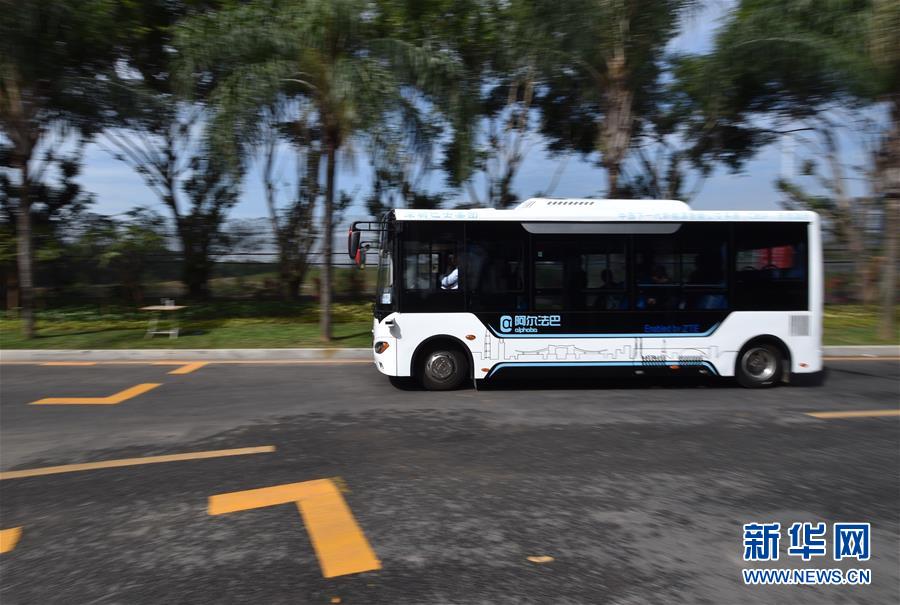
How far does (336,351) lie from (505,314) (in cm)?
461

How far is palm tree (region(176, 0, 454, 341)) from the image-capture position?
12914mm

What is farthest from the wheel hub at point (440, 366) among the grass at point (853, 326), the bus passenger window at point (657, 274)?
the grass at point (853, 326)

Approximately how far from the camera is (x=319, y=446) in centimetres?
611

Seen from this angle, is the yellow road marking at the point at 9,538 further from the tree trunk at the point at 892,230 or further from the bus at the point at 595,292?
the tree trunk at the point at 892,230

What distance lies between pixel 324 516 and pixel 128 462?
2.37m

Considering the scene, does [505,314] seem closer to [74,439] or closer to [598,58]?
[74,439]

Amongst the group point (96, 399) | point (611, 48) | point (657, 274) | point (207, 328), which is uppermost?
point (611, 48)

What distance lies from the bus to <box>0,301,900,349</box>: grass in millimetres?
4634

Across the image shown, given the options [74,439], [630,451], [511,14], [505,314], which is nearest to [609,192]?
[511,14]

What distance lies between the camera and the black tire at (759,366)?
9430 mm

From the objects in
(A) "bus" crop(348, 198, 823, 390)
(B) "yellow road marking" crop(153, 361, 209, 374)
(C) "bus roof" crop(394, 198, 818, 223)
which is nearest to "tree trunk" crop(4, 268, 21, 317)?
(B) "yellow road marking" crop(153, 361, 209, 374)

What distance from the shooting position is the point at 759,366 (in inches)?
373

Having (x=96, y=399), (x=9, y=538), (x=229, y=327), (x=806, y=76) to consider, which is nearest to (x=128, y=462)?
(x=9, y=538)

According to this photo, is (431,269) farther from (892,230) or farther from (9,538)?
(892,230)
